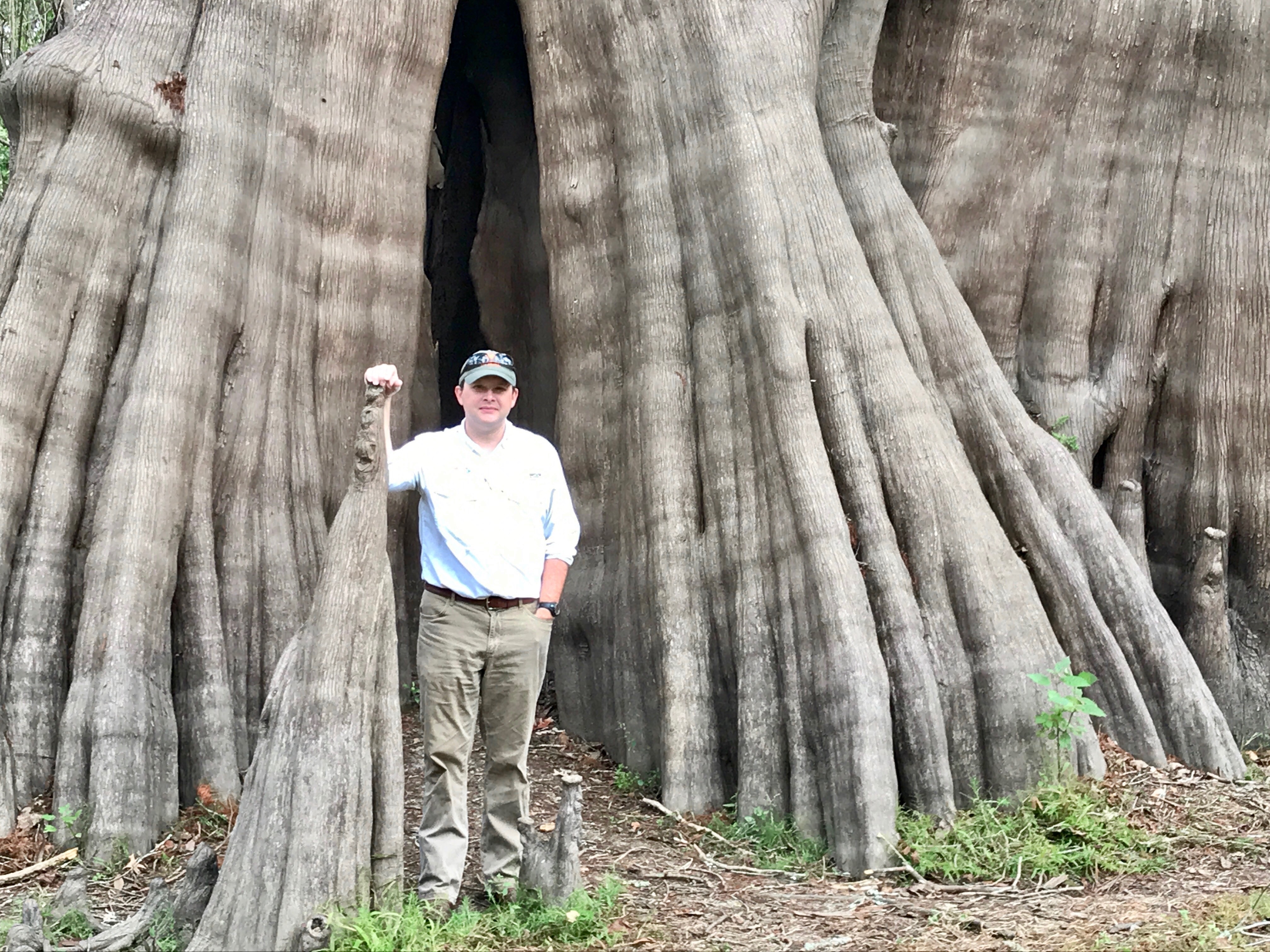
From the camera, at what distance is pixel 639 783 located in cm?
552

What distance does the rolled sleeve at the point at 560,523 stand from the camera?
419 cm

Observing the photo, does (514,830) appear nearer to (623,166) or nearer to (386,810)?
(386,810)

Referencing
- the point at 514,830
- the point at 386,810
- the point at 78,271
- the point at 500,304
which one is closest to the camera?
the point at 386,810

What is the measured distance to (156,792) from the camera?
4.81m

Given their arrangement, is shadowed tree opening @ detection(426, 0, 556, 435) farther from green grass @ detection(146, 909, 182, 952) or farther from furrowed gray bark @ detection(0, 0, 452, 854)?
green grass @ detection(146, 909, 182, 952)

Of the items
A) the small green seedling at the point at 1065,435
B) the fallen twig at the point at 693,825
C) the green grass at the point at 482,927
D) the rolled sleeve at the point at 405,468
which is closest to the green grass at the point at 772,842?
the fallen twig at the point at 693,825

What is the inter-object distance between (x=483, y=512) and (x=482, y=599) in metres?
0.30

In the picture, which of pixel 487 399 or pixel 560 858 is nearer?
pixel 560 858

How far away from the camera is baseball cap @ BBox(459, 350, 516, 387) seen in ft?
13.1

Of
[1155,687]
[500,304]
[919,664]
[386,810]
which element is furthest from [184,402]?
[1155,687]

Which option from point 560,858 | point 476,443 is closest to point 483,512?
point 476,443

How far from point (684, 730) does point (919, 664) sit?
1.09 metres

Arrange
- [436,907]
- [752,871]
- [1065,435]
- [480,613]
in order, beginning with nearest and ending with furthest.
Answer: [436,907]
[480,613]
[752,871]
[1065,435]

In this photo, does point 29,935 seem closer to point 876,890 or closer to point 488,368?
point 488,368
